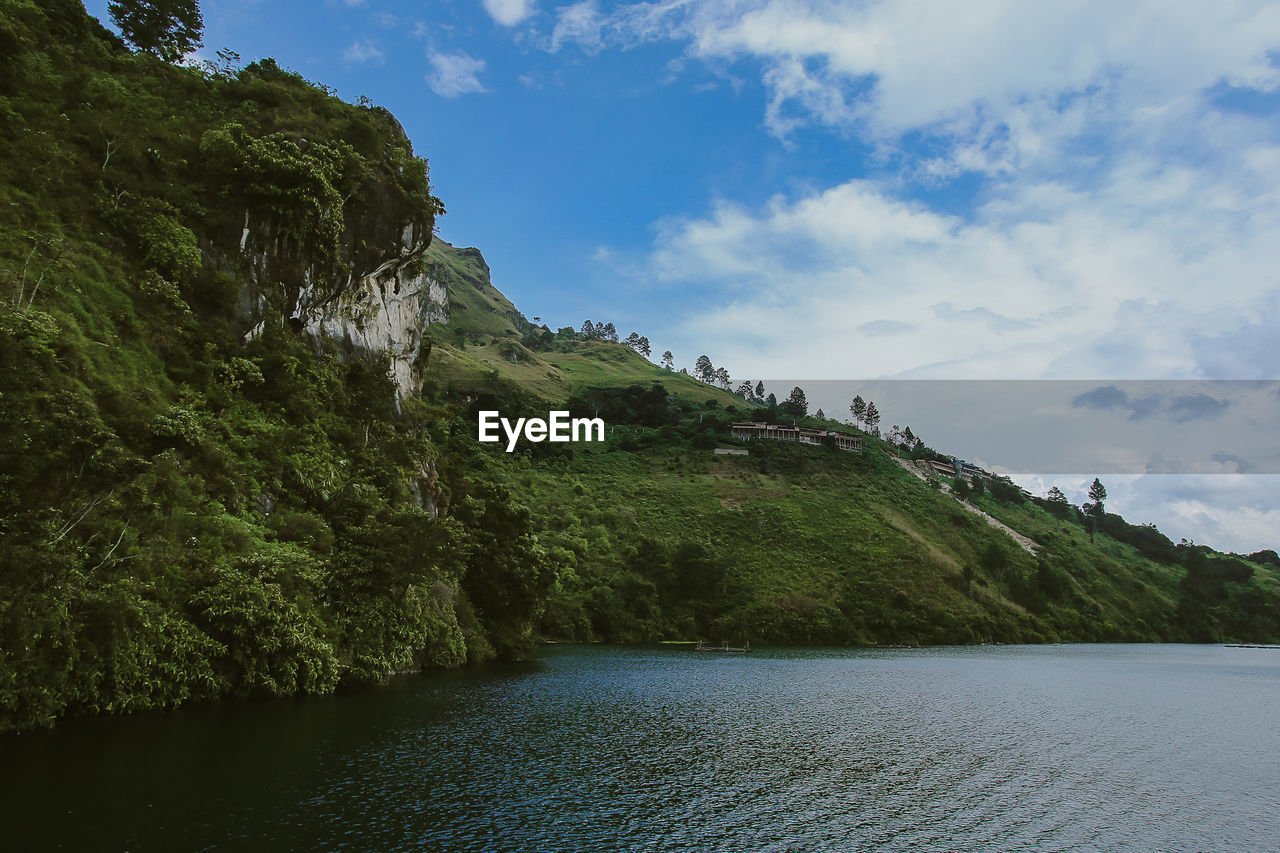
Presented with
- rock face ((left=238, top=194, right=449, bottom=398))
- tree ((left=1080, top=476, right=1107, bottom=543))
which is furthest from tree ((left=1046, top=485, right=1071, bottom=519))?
rock face ((left=238, top=194, right=449, bottom=398))

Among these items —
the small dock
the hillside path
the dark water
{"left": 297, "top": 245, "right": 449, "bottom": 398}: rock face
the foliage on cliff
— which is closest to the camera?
the dark water

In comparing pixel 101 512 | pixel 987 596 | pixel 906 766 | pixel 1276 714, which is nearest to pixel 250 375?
pixel 101 512

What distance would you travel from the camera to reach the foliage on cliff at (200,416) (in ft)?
82.1

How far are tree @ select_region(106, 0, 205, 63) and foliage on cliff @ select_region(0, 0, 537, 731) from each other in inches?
204

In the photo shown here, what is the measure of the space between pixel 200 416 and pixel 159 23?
43.7m

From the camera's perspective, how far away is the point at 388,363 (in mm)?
56781

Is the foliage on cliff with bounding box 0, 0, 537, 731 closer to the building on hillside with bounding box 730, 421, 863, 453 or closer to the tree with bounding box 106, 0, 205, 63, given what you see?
the tree with bounding box 106, 0, 205, 63

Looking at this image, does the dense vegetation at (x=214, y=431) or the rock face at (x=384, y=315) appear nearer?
the dense vegetation at (x=214, y=431)

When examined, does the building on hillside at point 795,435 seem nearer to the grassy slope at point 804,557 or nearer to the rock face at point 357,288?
the grassy slope at point 804,557

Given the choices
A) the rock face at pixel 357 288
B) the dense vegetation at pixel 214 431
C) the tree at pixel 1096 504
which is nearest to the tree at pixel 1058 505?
the tree at pixel 1096 504

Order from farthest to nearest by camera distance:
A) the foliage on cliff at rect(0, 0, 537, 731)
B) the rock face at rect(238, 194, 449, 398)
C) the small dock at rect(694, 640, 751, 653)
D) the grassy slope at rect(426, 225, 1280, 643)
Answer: the grassy slope at rect(426, 225, 1280, 643) → the small dock at rect(694, 640, 751, 653) → the rock face at rect(238, 194, 449, 398) → the foliage on cliff at rect(0, 0, 537, 731)

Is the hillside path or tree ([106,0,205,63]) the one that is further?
the hillside path

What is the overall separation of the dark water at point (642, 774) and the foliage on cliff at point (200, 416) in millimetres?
3264

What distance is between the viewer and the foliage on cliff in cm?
2503
